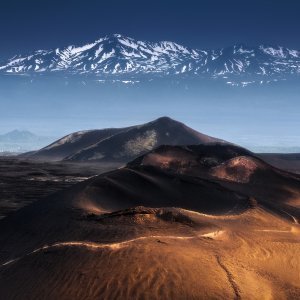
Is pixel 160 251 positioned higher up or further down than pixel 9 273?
higher up

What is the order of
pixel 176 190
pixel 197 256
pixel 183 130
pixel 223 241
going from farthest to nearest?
pixel 183 130 → pixel 176 190 → pixel 223 241 → pixel 197 256

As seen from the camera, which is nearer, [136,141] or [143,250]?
[143,250]

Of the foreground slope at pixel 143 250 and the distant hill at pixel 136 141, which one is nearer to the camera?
the foreground slope at pixel 143 250

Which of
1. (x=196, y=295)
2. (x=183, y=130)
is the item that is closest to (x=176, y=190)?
(x=196, y=295)

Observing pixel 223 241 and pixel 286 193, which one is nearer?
pixel 223 241

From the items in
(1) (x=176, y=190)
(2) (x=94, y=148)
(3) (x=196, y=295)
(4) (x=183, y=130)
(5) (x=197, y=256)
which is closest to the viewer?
(3) (x=196, y=295)

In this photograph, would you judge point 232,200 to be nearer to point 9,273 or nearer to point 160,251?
point 160,251

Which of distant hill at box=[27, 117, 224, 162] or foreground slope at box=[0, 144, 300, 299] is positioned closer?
foreground slope at box=[0, 144, 300, 299]

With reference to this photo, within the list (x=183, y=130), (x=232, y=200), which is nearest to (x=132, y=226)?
(x=232, y=200)
